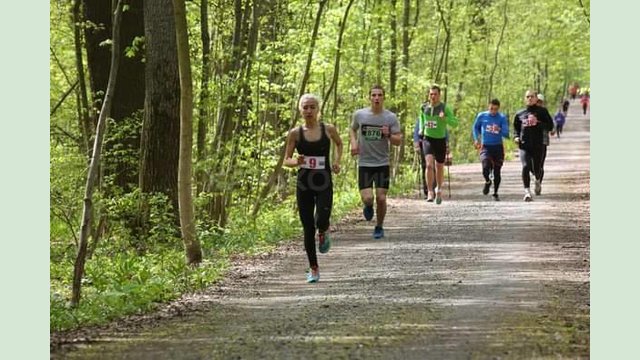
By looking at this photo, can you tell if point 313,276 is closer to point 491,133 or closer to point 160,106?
point 160,106

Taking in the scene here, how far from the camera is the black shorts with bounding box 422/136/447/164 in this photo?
1953cm

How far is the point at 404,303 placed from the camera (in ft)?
33.6

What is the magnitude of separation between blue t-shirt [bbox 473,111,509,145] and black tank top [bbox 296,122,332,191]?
9.91 metres

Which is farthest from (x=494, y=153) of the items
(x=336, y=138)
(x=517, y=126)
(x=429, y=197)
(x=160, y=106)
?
(x=336, y=138)

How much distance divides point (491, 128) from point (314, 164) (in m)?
10.2

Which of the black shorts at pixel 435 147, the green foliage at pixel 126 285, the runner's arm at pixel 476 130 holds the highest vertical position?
the runner's arm at pixel 476 130

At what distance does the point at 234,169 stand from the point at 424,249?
15.3 feet

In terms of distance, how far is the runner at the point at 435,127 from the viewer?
19.2 metres

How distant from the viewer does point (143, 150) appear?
52.7 ft

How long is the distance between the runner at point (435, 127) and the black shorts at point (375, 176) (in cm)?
443

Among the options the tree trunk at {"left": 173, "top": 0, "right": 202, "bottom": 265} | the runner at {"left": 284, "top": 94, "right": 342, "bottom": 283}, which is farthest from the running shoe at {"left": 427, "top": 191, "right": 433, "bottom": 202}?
the runner at {"left": 284, "top": 94, "right": 342, "bottom": 283}

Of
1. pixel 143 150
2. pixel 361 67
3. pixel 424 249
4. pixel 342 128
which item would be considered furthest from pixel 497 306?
pixel 342 128

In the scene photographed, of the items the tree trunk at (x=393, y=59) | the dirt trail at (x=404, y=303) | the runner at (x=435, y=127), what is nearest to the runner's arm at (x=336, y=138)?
the dirt trail at (x=404, y=303)

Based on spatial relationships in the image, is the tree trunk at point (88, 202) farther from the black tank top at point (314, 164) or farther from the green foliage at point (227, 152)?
the black tank top at point (314, 164)
